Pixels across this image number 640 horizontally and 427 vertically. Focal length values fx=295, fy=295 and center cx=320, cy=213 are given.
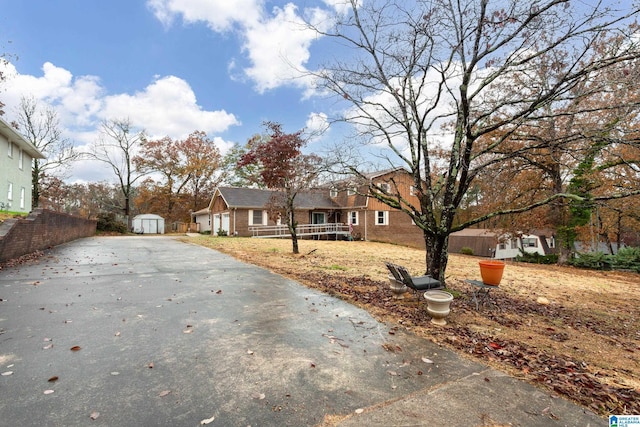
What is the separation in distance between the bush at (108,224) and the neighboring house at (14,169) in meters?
8.44

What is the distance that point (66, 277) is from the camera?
7.30 meters

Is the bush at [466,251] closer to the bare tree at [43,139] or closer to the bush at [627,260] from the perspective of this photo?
the bush at [627,260]

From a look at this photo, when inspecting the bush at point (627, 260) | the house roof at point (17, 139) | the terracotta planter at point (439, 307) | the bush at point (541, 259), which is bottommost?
the bush at point (541, 259)

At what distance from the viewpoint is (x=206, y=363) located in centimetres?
321

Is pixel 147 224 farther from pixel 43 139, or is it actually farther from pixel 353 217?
pixel 353 217

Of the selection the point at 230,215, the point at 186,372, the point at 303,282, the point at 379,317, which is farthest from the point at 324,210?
the point at 186,372

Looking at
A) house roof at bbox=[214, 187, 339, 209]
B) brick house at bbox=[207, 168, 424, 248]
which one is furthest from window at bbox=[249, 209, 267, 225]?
house roof at bbox=[214, 187, 339, 209]

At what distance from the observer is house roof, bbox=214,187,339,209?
83.7ft

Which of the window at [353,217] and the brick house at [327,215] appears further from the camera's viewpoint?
the window at [353,217]

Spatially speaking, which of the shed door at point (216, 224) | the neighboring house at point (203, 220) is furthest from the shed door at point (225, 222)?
the neighboring house at point (203, 220)

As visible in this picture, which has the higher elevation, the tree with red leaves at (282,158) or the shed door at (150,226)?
the tree with red leaves at (282,158)

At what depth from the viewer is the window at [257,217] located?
85.1 feet

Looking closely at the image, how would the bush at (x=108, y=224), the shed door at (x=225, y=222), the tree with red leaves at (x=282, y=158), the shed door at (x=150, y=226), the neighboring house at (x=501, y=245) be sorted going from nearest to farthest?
1. the tree with red leaves at (x=282, y=158)
2. the shed door at (x=225, y=222)
3. the bush at (x=108, y=224)
4. the neighboring house at (x=501, y=245)
5. the shed door at (x=150, y=226)

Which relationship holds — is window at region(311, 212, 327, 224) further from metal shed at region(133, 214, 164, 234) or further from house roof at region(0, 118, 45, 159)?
house roof at region(0, 118, 45, 159)
